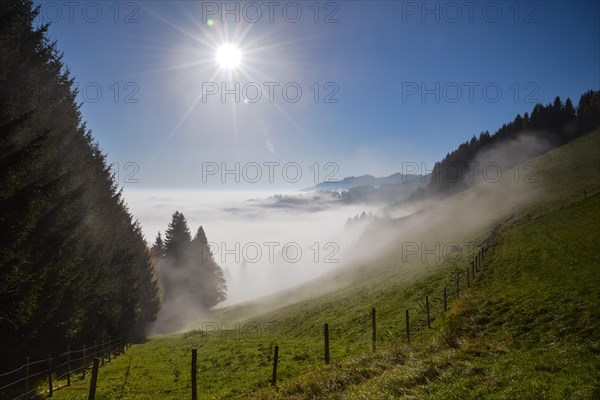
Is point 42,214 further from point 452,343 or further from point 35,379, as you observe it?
point 452,343

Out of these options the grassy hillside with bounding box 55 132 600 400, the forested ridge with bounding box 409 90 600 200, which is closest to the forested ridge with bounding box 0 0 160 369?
the grassy hillside with bounding box 55 132 600 400

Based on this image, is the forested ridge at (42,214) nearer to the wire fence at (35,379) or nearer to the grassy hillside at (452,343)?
the wire fence at (35,379)

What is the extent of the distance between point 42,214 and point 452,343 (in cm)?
Answer: 2472

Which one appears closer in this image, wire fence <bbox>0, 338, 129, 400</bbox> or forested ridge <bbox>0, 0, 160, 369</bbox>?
forested ridge <bbox>0, 0, 160, 369</bbox>

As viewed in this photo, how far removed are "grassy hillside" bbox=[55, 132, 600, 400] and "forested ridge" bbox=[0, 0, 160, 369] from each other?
4331 millimetres

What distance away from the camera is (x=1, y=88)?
16.7m

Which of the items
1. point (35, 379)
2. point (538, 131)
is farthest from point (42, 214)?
point (538, 131)

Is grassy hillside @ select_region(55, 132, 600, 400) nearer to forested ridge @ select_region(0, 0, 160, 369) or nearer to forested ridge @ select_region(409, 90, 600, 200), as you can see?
forested ridge @ select_region(0, 0, 160, 369)

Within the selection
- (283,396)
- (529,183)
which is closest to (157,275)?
(283,396)

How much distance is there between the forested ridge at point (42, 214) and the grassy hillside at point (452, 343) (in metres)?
4.33

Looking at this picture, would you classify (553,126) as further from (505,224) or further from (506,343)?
(506,343)

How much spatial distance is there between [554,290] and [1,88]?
35.2 metres

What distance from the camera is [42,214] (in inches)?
790

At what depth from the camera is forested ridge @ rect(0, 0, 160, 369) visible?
15.2 meters
